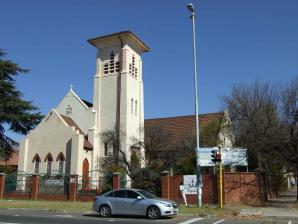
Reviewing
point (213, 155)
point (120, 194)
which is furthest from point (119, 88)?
point (120, 194)

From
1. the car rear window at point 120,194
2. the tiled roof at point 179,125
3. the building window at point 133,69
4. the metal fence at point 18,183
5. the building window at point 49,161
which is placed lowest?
the car rear window at point 120,194

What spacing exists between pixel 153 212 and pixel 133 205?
1.12 meters

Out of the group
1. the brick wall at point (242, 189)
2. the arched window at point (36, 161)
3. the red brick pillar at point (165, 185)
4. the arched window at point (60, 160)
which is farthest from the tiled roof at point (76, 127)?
the brick wall at point (242, 189)

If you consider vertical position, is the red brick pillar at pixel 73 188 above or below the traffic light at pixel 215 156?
below

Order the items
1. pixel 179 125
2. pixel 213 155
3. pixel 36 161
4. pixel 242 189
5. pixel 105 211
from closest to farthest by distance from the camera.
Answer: pixel 105 211 → pixel 213 155 → pixel 242 189 → pixel 36 161 → pixel 179 125

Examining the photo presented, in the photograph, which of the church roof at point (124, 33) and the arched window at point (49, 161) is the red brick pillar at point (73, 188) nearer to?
the arched window at point (49, 161)

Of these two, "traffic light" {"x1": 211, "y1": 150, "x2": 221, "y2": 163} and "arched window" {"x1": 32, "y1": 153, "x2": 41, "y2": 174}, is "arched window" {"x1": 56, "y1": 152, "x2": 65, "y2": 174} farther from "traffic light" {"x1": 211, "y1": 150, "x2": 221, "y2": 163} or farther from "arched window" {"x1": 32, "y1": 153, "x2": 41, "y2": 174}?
"traffic light" {"x1": 211, "y1": 150, "x2": 221, "y2": 163}

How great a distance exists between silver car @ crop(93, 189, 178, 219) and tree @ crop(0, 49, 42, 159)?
25.0 meters

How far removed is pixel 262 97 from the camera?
33.3 metres

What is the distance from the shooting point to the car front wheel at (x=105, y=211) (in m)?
20.7

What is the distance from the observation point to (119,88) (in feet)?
153

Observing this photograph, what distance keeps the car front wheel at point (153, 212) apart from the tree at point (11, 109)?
1070 inches

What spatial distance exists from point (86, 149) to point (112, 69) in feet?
32.9

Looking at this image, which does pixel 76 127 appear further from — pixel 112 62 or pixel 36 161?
pixel 112 62
